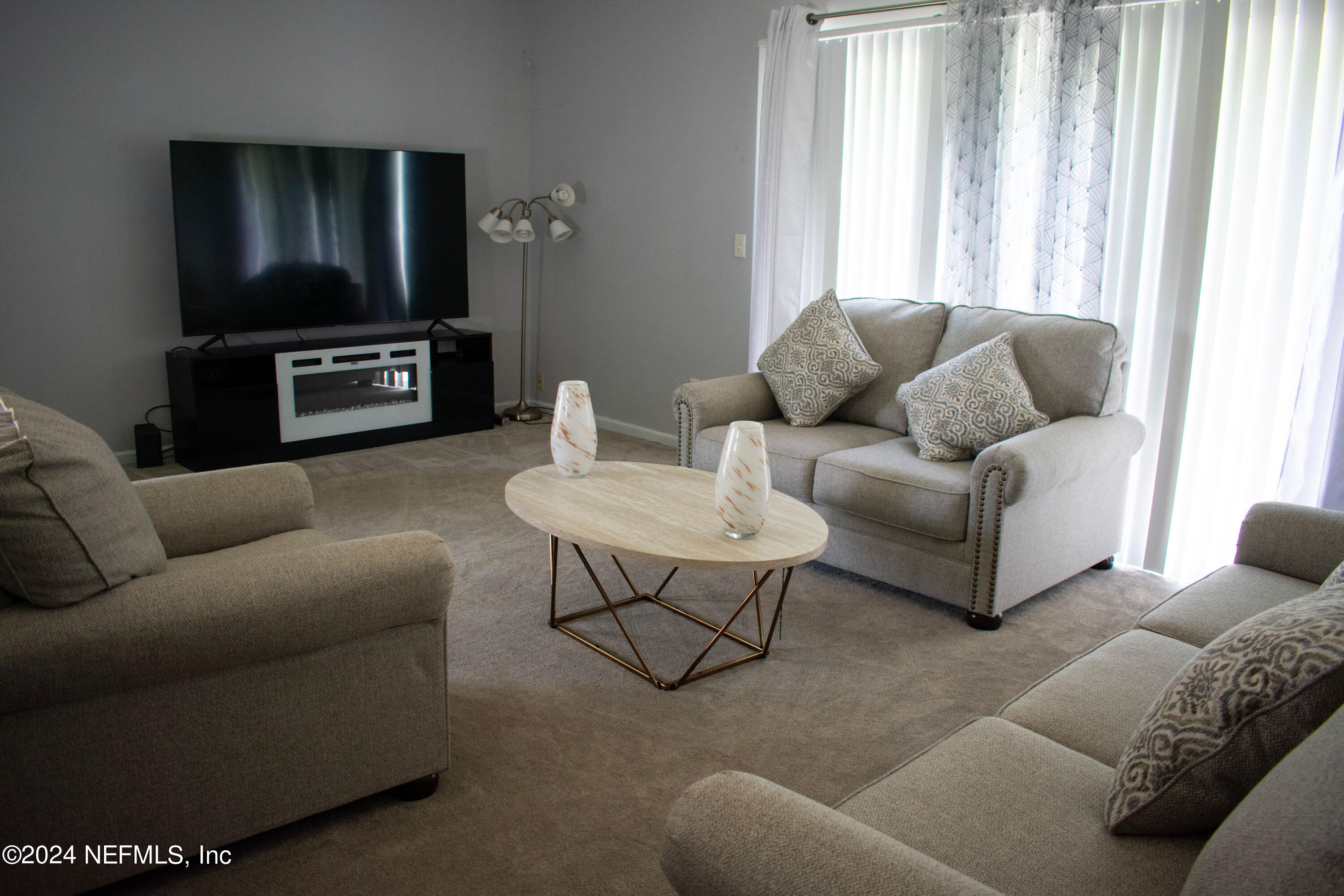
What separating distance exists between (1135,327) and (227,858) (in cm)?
335

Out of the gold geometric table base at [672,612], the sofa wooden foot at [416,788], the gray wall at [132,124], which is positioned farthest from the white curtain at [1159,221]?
the gray wall at [132,124]

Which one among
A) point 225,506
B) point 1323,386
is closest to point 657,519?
point 225,506

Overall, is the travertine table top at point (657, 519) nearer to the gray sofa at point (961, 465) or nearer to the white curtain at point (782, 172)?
the gray sofa at point (961, 465)

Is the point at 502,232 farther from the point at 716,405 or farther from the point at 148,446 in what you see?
the point at 716,405

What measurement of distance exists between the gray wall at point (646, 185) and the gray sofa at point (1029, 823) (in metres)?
3.42

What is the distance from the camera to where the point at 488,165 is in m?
5.80

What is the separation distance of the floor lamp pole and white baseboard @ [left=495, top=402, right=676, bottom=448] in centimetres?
11

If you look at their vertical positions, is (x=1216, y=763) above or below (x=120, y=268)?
below

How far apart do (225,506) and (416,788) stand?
88cm

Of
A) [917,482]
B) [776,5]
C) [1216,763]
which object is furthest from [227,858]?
[776,5]

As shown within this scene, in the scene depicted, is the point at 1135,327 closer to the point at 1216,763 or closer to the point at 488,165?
the point at 1216,763

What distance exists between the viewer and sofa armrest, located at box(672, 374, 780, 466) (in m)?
3.74

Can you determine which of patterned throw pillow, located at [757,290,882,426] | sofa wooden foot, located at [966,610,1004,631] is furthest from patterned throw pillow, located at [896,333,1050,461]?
sofa wooden foot, located at [966,610,1004,631]

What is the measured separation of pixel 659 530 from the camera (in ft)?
8.00
